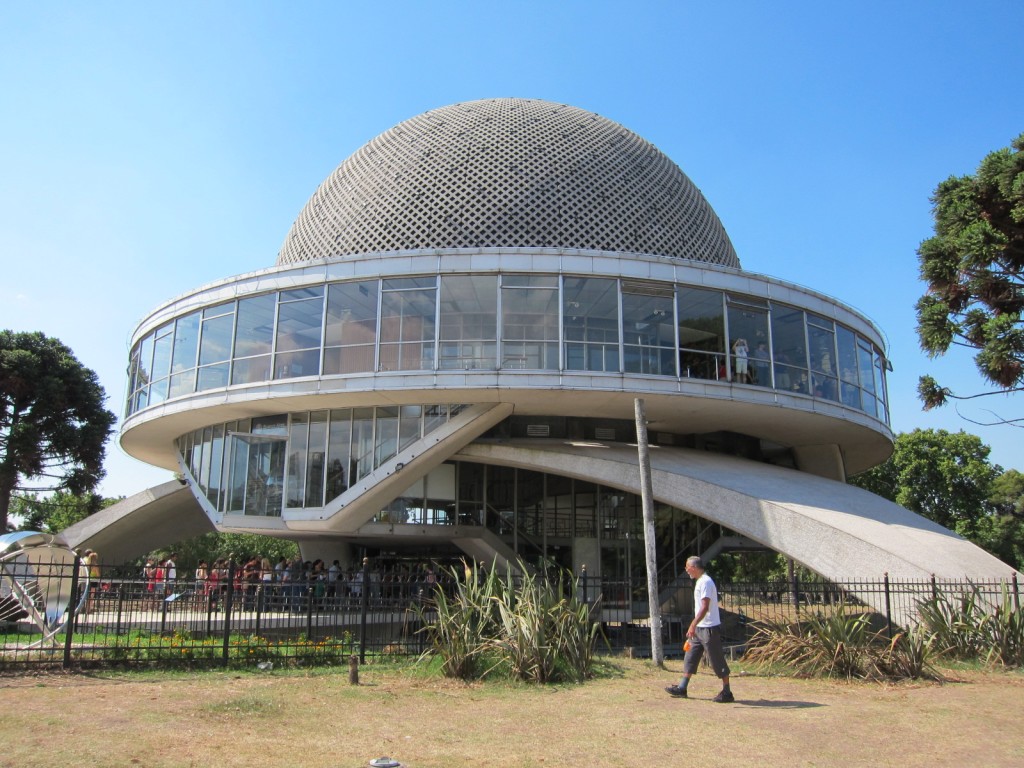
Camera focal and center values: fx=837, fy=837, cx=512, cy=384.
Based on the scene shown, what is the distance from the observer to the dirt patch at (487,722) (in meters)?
5.23

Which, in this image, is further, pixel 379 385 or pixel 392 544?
pixel 392 544

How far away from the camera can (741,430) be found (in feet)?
58.2

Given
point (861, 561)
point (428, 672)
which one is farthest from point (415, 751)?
point (861, 561)

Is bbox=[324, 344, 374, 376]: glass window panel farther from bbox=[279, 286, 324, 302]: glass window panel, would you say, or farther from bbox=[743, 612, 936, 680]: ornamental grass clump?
bbox=[743, 612, 936, 680]: ornamental grass clump

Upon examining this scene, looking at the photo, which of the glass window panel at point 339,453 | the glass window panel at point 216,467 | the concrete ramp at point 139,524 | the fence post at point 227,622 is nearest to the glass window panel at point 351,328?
the glass window panel at point 339,453

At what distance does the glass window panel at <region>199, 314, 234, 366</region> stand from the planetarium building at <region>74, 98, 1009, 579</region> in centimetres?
5

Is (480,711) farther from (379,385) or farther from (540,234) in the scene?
(540,234)

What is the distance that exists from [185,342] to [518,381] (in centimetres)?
719

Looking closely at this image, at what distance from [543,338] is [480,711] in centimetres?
858

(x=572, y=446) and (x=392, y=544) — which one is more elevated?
(x=572, y=446)

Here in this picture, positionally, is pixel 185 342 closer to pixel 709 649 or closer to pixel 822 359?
pixel 822 359

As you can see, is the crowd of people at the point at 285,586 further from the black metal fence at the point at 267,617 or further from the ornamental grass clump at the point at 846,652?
the ornamental grass clump at the point at 846,652

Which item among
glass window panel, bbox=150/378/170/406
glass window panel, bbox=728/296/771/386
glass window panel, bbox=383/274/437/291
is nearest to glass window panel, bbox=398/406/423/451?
glass window panel, bbox=383/274/437/291

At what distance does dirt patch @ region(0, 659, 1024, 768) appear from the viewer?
17.2 feet
